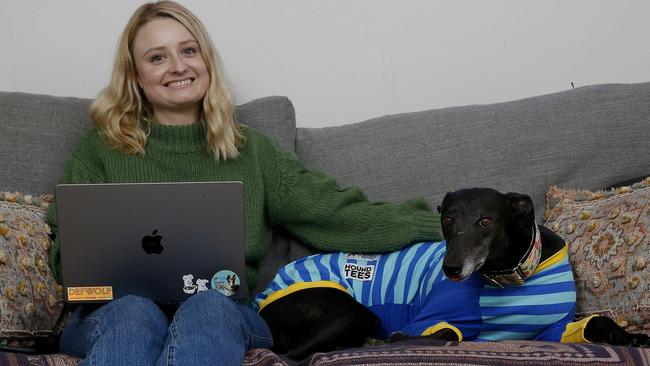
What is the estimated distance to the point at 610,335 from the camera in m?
1.68

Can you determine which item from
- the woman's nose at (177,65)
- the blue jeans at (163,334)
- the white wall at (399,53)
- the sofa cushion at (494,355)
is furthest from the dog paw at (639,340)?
the woman's nose at (177,65)

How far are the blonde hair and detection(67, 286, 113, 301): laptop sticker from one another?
0.52 metres

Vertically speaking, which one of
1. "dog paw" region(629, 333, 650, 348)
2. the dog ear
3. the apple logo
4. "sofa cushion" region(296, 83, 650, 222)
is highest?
"sofa cushion" region(296, 83, 650, 222)

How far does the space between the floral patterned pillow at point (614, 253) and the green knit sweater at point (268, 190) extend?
0.38m

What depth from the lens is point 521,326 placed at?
1.77 meters

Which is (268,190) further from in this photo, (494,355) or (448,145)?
(494,355)

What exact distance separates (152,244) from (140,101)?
705mm

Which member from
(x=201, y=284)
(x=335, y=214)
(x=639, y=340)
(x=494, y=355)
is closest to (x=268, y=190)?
(x=335, y=214)

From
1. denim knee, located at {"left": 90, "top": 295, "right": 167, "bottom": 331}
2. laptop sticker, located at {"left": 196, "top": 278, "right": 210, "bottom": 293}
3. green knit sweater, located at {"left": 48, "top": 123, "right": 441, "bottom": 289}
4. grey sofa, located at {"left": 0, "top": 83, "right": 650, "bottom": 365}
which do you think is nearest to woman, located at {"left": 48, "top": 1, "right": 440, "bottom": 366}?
green knit sweater, located at {"left": 48, "top": 123, "right": 441, "bottom": 289}

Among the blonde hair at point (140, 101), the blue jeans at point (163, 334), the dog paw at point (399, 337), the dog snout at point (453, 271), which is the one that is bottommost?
the dog paw at point (399, 337)

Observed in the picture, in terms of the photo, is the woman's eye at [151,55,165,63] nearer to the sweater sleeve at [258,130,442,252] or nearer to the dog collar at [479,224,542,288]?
the sweater sleeve at [258,130,442,252]

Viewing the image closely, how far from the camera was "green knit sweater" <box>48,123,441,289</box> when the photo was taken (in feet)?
7.06

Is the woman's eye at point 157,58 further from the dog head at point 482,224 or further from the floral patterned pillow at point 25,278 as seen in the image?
the dog head at point 482,224

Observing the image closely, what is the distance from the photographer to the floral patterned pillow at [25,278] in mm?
1772
